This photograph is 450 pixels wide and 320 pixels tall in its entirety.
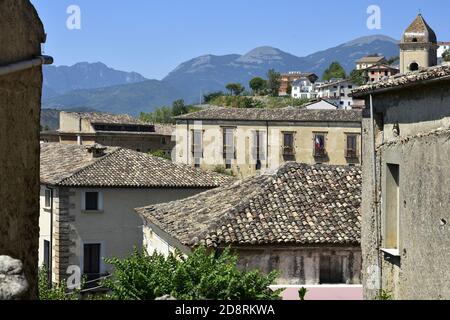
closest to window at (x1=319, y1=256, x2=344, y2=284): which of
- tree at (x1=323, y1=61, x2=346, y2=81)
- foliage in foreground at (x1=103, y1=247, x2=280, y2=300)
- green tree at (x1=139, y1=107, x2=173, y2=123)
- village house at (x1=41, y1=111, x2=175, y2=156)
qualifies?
foliage in foreground at (x1=103, y1=247, x2=280, y2=300)

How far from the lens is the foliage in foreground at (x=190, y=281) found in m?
11.6

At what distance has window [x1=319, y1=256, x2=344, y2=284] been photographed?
62.6 ft

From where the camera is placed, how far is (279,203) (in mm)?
20750

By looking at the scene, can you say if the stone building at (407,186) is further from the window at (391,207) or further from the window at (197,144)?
the window at (197,144)

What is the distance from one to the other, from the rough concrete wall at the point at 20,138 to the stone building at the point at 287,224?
1168 centimetres

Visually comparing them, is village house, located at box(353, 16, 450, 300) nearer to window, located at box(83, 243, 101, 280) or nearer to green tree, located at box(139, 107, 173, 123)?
window, located at box(83, 243, 101, 280)

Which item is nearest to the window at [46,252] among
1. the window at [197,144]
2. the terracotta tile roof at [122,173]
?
the terracotta tile roof at [122,173]

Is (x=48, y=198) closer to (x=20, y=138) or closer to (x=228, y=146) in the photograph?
(x=20, y=138)

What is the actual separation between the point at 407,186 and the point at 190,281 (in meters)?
3.68

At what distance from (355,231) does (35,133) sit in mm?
14679

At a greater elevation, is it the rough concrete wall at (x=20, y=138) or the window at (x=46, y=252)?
the rough concrete wall at (x=20, y=138)

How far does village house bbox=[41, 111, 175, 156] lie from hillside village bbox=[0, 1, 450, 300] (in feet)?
115

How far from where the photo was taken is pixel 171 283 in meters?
12.0
